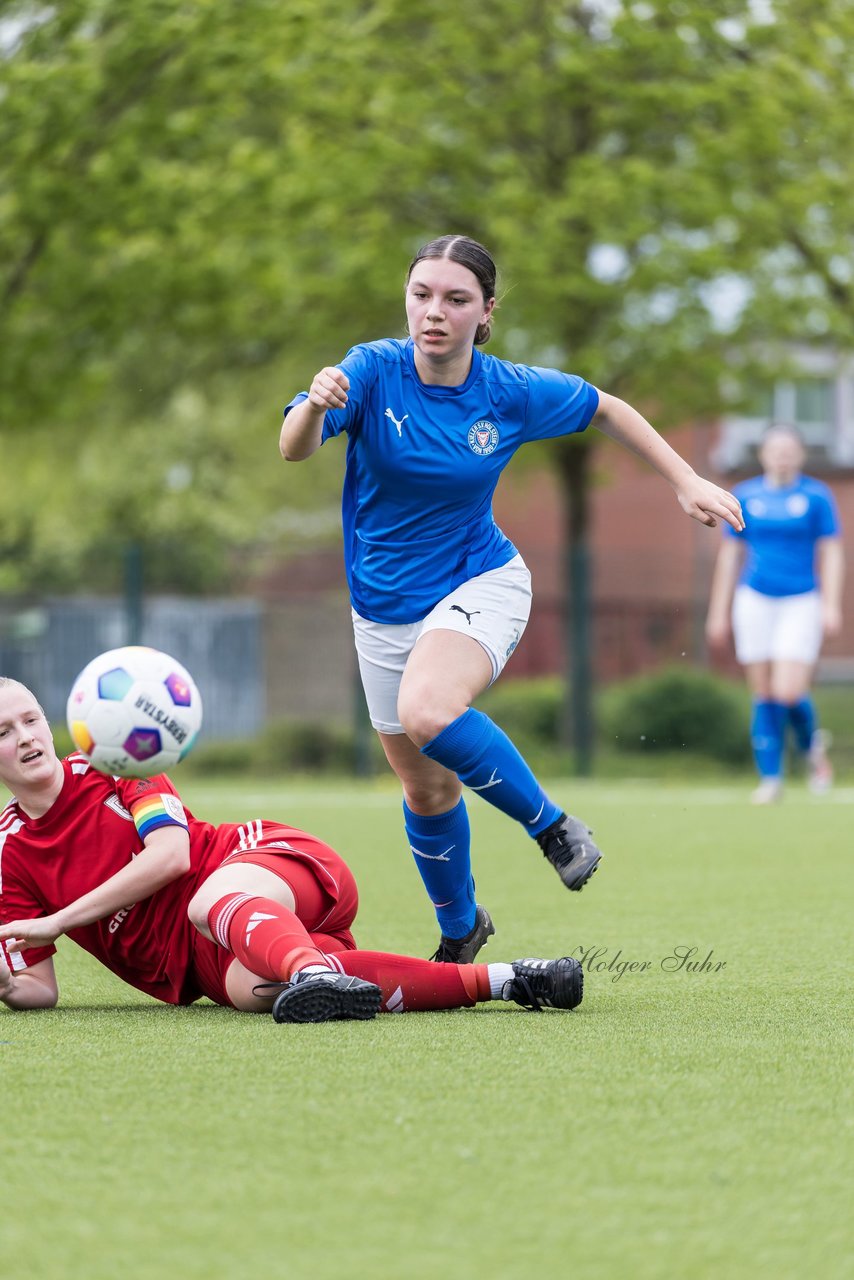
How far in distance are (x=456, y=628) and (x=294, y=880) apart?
0.79 metres

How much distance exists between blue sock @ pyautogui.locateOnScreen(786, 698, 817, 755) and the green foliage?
471 centimetres

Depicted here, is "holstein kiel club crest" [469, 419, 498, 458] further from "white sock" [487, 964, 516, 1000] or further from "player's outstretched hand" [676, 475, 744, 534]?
"white sock" [487, 964, 516, 1000]

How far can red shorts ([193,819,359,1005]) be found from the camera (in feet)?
14.1

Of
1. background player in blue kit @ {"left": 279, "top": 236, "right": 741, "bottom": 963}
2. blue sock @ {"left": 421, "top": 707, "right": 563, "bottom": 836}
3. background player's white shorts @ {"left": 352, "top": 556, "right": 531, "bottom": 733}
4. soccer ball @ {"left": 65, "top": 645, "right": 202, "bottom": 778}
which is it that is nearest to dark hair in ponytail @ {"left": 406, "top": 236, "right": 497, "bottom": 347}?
background player in blue kit @ {"left": 279, "top": 236, "right": 741, "bottom": 963}

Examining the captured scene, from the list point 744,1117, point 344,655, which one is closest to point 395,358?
point 744,1117

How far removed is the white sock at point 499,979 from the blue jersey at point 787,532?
7.52 m

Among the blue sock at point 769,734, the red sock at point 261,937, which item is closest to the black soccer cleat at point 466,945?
the red sock at point 261,937

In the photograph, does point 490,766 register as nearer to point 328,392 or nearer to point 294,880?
point 294,880

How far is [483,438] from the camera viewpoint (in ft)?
15.4

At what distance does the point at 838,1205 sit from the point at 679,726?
1463cm

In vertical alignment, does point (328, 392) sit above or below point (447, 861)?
above

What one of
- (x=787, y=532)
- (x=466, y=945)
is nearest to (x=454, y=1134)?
(x=466, y=945)

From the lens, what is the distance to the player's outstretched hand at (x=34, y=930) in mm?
4094

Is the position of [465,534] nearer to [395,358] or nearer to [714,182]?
[395,358]
